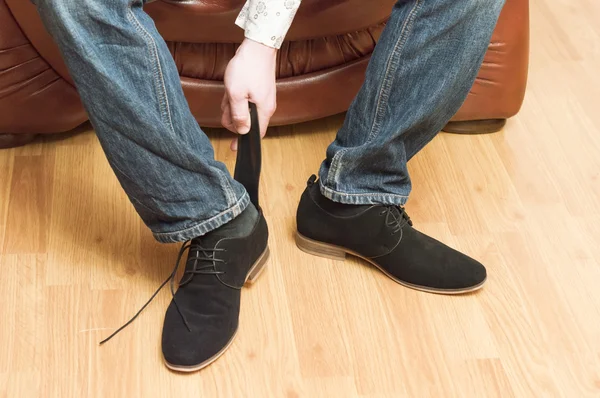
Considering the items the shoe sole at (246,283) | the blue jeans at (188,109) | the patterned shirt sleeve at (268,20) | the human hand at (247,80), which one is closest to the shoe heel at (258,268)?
the shoe sole at (246,283)

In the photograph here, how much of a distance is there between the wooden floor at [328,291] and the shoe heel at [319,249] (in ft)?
0.04

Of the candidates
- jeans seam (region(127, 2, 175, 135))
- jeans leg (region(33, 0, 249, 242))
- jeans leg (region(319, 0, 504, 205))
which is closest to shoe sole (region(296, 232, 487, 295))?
jeans leg (region(319, 0, 504, 205))

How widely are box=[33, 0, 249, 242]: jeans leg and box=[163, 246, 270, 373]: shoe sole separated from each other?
5.4 inches

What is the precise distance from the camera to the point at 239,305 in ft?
3.57

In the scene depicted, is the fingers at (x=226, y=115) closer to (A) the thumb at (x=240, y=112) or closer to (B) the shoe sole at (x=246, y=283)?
A: (A) the thumb at (x=240, y=112)

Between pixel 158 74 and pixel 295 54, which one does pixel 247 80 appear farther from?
pixel 295 54

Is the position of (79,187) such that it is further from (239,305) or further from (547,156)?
(547,156)

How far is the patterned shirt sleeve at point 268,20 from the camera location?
0.99 m

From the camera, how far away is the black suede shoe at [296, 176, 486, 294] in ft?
3.72

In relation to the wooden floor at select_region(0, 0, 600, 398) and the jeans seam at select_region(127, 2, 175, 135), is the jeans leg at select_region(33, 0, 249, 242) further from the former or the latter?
the wooden floor at select_region(0, 0, 600, 398)

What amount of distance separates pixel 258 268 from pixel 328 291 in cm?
11

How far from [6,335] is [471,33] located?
0.75m

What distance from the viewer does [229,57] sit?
132cm

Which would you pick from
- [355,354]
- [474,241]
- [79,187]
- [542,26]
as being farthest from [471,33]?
[542,26]
